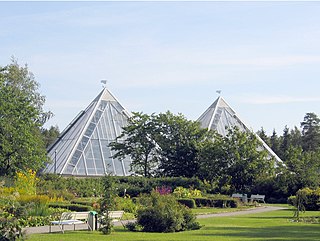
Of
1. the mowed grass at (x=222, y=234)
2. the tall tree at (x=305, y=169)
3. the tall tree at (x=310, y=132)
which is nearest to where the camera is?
the mowed grass at (x=222, y=234)

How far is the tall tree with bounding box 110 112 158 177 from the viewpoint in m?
54.6

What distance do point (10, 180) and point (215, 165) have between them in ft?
59.5

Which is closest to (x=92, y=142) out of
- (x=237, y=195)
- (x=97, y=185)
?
(x=97, y=185)

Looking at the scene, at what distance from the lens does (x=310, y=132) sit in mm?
85125

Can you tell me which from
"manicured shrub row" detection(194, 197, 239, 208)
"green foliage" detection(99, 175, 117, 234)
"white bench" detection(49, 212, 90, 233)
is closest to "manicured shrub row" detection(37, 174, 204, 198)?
"manicured shrub row" detection(194, 197, 239, 208)

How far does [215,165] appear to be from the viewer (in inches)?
1989

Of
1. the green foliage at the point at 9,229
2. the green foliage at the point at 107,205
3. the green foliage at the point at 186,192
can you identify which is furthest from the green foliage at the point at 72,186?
the green foliage at the point at 9,229

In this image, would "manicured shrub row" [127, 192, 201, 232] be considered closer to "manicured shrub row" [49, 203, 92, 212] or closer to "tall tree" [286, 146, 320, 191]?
"manicured shrub row" [49, 203, 92, 212]

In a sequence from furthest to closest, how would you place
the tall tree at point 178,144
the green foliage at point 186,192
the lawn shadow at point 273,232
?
the tall tree at point 178,144 < the green foliage at point 186,192 < the lawn shadow at point 273,232

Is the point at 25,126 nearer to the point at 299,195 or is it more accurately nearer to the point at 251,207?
the point at 251,207

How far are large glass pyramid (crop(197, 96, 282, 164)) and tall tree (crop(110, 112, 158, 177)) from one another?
12.7 m

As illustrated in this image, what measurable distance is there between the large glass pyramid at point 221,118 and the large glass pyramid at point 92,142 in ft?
31.0

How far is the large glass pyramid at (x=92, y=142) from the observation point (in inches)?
2190

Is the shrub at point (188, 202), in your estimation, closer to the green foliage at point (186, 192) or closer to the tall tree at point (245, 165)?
the green foliage at point (186, 192)
